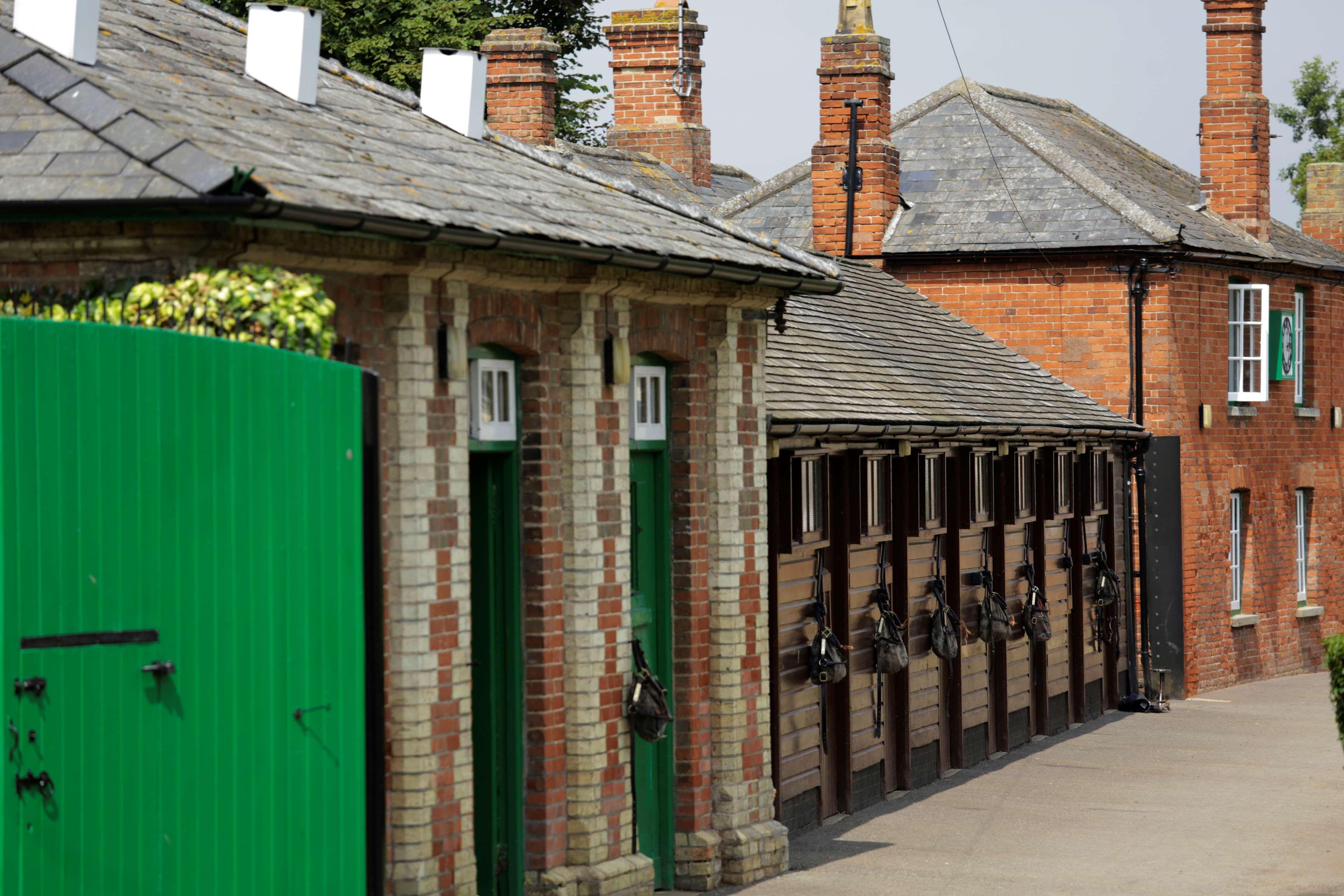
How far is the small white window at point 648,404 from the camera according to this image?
38.7 feet

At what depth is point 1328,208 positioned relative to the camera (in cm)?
3066

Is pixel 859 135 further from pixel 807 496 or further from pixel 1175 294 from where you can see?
pixel 807 496

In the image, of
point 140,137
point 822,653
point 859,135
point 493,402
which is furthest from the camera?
point 859,135

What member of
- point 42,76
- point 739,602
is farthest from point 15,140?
point 739,602

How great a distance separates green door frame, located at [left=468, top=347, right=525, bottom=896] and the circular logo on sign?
18084mm

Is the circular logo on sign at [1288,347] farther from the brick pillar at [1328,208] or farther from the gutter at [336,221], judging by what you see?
the gutter at [336,221]

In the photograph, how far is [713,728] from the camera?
1265 cm

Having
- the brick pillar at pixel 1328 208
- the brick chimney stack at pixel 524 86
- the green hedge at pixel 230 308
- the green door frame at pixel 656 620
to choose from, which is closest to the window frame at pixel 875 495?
the green door frame at pixel 656 620

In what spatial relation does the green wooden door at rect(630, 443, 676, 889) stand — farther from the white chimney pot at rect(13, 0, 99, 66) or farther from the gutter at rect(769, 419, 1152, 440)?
the white chimney pot at rect(13, 0, 99, 66)

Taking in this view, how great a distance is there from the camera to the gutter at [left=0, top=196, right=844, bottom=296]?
25.6 feet

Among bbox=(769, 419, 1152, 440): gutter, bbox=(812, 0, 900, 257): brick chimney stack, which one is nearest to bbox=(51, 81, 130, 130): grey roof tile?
bbox=(769, 419, 1152, 440): gutter

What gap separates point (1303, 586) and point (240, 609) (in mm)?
23477

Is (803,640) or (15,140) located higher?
(15,140)

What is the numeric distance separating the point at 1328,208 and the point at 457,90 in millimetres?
21057
